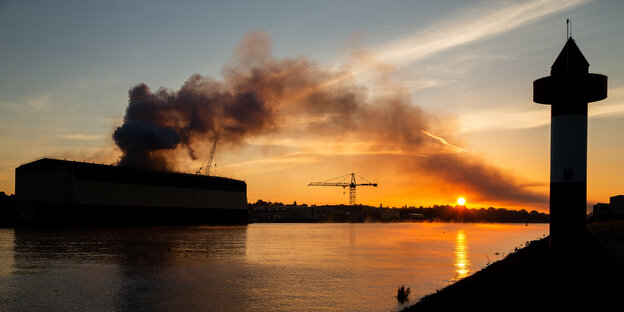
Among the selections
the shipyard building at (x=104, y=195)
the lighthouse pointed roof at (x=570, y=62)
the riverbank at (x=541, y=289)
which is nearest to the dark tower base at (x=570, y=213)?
the riverbank at (x=541, y=289)

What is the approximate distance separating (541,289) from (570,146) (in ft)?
58.8

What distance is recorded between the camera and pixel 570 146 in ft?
116

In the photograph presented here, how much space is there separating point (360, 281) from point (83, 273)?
17172mm

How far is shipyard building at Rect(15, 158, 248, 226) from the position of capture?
4038 inches

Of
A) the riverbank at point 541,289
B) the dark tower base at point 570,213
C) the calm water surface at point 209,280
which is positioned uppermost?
the dark tower base at point 570,213

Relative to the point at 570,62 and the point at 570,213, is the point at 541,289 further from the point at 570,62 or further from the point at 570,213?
the point at 570,62

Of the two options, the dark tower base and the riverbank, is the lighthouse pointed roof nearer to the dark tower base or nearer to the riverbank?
the dark tower base

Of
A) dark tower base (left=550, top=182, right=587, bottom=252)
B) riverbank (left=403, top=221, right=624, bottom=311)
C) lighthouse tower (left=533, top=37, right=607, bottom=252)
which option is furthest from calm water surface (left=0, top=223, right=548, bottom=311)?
lighthouse tower (left=533, top=37, right=607, bottom=252)

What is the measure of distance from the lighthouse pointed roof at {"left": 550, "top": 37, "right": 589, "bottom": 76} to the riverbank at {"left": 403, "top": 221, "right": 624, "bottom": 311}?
43.2 ft

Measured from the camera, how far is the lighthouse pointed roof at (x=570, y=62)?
1425 inches

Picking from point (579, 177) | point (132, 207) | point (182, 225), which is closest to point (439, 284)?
point (579, 177)

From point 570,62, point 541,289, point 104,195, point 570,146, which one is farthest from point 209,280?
point 104,195

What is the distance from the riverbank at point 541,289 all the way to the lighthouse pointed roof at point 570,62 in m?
13.2

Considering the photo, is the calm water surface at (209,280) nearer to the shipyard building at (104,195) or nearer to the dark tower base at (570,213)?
the dark tower base at (570,213)
